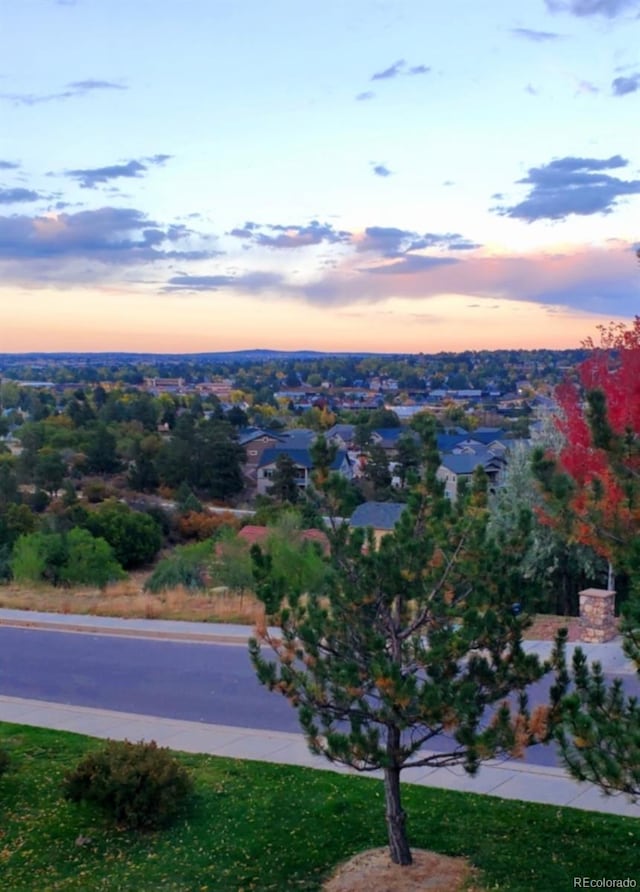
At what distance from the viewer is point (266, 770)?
898 centimetres

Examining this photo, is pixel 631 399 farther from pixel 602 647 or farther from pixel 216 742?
pixel 216 742

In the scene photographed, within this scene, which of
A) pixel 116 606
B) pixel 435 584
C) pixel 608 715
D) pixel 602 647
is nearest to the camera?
pixel 608 715

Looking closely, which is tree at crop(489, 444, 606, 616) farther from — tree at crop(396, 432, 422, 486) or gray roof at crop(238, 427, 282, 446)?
gray roof at crop(238, 427, 282, 446)

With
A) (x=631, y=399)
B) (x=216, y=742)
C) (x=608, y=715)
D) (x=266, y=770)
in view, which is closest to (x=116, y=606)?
(x=216, y=742)

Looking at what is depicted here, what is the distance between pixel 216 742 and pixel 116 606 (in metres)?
9.23

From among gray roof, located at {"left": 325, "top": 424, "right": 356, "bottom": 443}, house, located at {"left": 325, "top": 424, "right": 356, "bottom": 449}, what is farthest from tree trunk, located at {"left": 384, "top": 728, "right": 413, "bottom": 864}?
gray roof, located at {"left": 325, "top": 424, "right": 356, "bottom": 443}

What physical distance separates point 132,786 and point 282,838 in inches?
54.0

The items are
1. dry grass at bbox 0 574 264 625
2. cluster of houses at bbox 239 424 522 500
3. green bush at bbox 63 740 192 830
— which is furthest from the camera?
cluster of houses at bbox 239 424 522 500

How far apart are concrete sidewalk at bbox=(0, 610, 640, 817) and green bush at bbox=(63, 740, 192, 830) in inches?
65.2

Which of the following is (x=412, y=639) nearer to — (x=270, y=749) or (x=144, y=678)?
(x=270, y=749)

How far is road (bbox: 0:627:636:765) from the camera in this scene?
11391 mm

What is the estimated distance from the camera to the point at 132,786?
777 centimetres

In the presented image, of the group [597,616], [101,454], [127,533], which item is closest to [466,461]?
[127,533]

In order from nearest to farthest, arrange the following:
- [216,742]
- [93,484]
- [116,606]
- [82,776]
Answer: [82,776] < [216,742] < [116,606] < [93,484]
